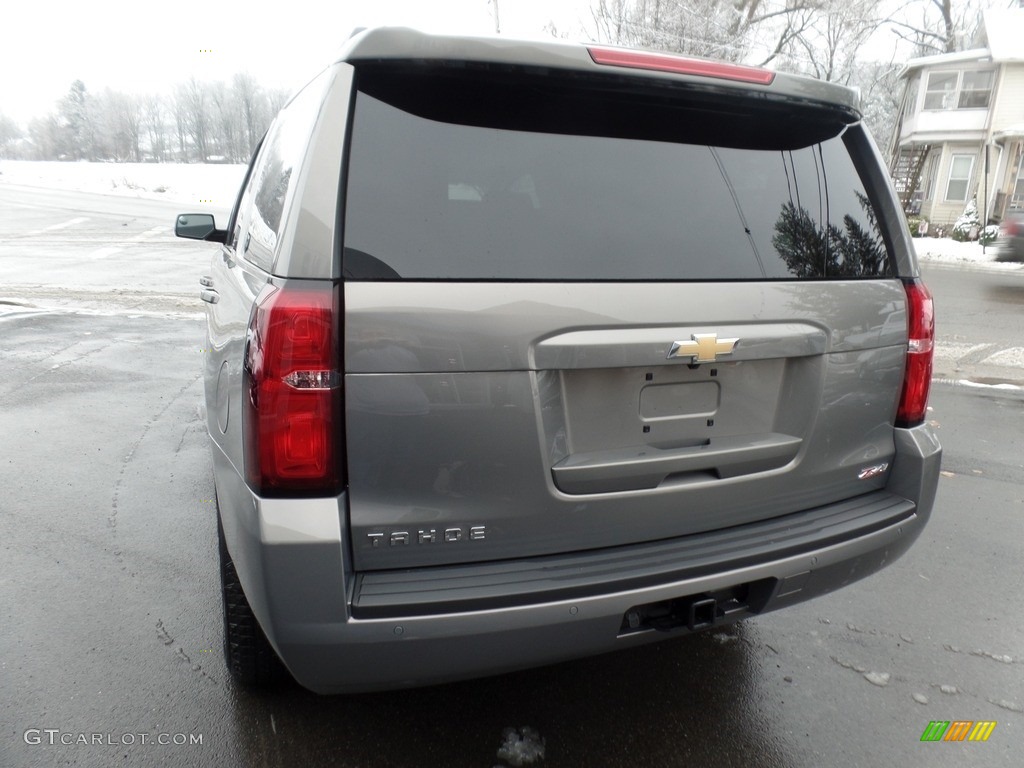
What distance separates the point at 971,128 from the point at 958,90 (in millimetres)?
1822

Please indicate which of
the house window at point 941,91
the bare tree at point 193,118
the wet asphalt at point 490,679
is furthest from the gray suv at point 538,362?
the bare tree at point 193,118

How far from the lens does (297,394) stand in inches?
66.2

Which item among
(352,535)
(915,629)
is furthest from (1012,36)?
(352,535)

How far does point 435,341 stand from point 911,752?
2.04 metres

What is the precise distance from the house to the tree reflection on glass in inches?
1101

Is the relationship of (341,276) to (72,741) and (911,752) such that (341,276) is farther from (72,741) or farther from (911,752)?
(911,752)

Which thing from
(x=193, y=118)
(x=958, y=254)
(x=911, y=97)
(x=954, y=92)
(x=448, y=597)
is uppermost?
(x=193, y=118)

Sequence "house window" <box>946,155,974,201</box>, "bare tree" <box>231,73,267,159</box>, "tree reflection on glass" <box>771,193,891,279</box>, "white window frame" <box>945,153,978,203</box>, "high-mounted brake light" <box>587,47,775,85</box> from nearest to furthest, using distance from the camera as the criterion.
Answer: "high-mounted brake light" <box>587,47,775,85</box>, "tree reflection on glass" <box>771,193,891,279</box>, "white window frame" <box>945,153,978,203</box>, "house window" <box>946,155,974,201</box>, "bare tree" <box>231,73,267,159</box>

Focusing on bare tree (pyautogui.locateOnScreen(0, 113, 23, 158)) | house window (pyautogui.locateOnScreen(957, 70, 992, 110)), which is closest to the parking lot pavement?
house window (pyautogui.locateOnScreen(957, 70, 992, 110))

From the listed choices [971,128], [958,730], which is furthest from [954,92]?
[958,730]

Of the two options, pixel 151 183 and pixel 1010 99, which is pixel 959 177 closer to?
pixel 1010 99

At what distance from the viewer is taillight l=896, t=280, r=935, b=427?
92.3 inches

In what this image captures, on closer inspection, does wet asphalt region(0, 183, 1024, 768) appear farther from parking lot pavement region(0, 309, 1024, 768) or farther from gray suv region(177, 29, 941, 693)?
gray suv region(177, 29, 941, 693)

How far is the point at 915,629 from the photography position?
9.82 ft
